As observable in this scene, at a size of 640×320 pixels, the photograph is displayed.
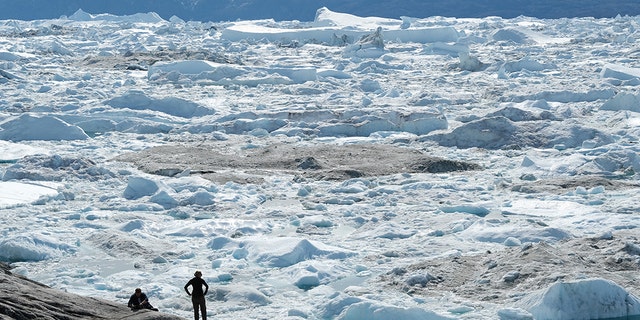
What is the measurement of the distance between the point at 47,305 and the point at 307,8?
5868cm

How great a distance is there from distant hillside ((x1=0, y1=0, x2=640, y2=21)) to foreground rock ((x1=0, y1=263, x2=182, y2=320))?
53.9 metres

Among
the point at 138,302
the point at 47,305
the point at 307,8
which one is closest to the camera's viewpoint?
the point at 47,305

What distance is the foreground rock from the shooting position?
5.16 m

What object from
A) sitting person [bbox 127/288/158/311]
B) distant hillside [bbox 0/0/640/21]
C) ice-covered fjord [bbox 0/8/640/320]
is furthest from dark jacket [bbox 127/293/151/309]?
distant hillside [bbox 0/0/640/21]

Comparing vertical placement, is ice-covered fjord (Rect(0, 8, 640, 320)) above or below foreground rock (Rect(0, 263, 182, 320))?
below

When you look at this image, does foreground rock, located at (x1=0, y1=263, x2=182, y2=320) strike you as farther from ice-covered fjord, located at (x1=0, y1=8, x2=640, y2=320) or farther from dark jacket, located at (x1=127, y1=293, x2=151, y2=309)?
ice-covered fjord, located at (x1=0, y1=8, x2=640, y2=320)

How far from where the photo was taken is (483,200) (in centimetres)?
1037

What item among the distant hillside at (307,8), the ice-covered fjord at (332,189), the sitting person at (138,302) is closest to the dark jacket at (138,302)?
the sitting person at (138,302)

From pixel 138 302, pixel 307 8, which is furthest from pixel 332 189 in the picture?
pixel 307 8

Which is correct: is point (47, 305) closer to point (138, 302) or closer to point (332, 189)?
point (138, 302)

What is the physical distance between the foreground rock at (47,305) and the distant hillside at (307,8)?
2123 inches

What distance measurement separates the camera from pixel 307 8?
207 feet

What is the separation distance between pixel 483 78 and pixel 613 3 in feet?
127

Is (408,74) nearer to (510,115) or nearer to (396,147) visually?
(510,115)
